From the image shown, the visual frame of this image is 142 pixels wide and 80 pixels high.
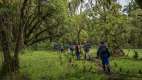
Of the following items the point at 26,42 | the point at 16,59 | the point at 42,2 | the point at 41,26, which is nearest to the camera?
the point at 16,59

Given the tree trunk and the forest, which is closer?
the forest

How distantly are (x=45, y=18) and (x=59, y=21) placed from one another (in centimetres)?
174

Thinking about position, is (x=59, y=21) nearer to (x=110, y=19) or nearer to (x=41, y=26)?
(x=41, y=26)

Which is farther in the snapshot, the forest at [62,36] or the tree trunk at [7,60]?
the tree trunk at [7,60]

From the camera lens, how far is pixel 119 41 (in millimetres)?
45750

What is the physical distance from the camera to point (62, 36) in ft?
128

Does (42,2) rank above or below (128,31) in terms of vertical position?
above

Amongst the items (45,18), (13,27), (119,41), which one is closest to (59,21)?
(45,18)

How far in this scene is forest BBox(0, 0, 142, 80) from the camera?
22.4 m

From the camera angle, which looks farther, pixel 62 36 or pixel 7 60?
pixel 62 36

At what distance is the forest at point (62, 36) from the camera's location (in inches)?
882

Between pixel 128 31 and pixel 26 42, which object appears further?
pixel 128 31

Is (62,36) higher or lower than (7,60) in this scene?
higher

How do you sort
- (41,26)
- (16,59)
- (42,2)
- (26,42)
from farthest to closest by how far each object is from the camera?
(41,26)
(26,42)
(42,2)
(16,59)
